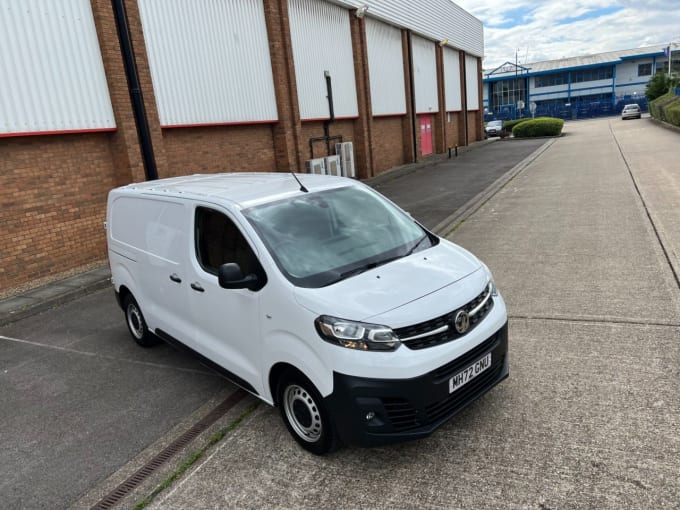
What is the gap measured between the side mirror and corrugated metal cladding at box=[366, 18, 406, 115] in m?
18.4

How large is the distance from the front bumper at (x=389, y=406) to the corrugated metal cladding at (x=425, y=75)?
→ 23.6 meters

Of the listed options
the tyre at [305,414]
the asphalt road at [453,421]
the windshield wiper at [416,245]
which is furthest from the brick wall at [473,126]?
the tyre at [305,414]

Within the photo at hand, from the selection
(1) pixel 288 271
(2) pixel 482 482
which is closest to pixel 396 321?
(1) pixel 288 271

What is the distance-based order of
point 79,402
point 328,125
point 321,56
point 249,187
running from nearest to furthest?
point 249,187 < point 79,402 < point 321,56 < point 328,125

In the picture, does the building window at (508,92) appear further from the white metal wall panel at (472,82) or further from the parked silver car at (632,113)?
the white metal wall panel at (472,82)

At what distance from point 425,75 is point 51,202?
2148 cm

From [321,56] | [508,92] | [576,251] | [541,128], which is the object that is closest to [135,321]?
[576,251]

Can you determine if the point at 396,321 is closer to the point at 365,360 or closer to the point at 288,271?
the point at 365,360

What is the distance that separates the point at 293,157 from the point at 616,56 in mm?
82719

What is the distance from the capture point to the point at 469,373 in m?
3.38

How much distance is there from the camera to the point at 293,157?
50.8ft

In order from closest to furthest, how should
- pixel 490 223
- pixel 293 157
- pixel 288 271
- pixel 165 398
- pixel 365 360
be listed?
pixel 365 360 → pixel 288 271 → pixel 165 398 → pixel 490 223 → pixel 293 157

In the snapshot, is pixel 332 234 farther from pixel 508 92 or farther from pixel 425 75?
pixel 508 92

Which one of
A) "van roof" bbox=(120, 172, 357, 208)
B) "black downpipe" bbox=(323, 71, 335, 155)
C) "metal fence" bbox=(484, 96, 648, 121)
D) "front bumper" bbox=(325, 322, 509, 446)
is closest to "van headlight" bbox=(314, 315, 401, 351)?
"front bumper" bbox=(325, 322, 509, 446)
